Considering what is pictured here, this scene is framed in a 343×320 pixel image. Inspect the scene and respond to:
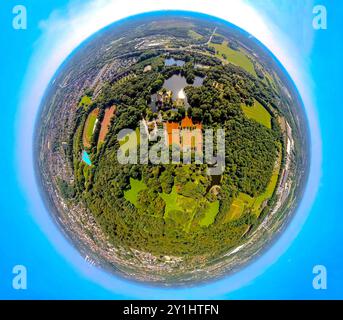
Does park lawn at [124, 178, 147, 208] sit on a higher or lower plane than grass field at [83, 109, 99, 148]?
lower

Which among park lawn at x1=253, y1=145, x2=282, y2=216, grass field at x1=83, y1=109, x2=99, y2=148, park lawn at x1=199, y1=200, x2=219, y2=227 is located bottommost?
park lawn at x1=199, y1=200, x2=219, y2=227

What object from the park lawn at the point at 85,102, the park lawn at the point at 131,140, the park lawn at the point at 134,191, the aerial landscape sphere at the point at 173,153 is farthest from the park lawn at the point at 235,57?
the park lawn at the point at 134,191

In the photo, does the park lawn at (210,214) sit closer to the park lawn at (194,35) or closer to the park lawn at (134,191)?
the park lawn at (134,191)

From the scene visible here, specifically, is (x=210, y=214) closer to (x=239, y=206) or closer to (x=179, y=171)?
(x=239, y=206)

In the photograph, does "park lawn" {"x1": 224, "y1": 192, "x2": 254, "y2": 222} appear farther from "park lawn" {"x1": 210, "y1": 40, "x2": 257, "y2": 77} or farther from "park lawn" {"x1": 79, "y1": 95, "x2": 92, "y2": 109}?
"park lawn" {"x1": 79, "y1": 95, "x2": 92, "y2": 109}

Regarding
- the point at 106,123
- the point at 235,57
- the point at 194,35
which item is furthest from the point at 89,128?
the point at 235,57

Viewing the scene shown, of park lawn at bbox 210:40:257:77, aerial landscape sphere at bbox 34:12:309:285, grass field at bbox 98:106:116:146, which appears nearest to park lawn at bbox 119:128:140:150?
aerial landscape sphere at bbox 34:12:309:285

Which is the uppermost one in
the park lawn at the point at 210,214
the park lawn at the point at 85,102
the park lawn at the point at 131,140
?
the park lawn at the point at 85,102
